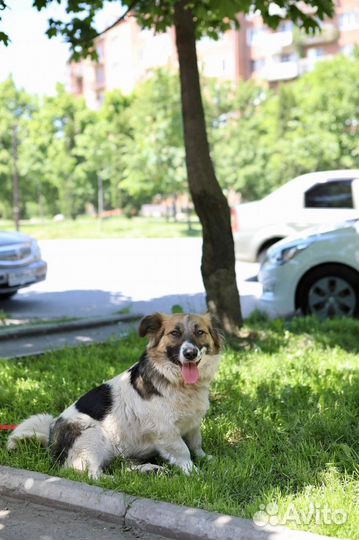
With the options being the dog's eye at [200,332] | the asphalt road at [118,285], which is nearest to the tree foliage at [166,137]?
the asphalt road at [118,285]

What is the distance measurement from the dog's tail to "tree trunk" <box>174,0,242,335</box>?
3.42 metres

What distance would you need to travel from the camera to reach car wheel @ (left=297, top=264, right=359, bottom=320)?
8.88 metres

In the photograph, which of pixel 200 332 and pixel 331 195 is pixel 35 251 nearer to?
pixel 331 195

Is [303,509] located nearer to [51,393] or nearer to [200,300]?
[51,393]

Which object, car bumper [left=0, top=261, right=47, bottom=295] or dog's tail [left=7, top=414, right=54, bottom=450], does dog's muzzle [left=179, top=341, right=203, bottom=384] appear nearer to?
dog's tail [left=7, top=414, right=54, bottom=450]

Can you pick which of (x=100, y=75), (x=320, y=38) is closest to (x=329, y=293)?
(x=320, y=38)

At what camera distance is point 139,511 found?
3.54 metres

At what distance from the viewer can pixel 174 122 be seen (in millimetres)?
34219

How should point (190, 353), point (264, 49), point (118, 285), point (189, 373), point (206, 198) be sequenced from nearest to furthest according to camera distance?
point (190, 353)
point (189, 373)
point (206, 198)
point (118, 285)
point (264, 49)

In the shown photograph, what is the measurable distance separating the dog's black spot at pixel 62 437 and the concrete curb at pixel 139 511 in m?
0.18

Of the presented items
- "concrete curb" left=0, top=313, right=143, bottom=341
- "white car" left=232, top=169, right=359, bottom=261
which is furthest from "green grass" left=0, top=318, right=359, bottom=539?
"white car" left=232, top=169, right=359, bottom=261

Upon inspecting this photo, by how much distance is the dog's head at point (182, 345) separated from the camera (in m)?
4.04

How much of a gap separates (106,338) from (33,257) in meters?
3.51

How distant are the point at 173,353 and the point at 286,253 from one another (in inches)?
209
